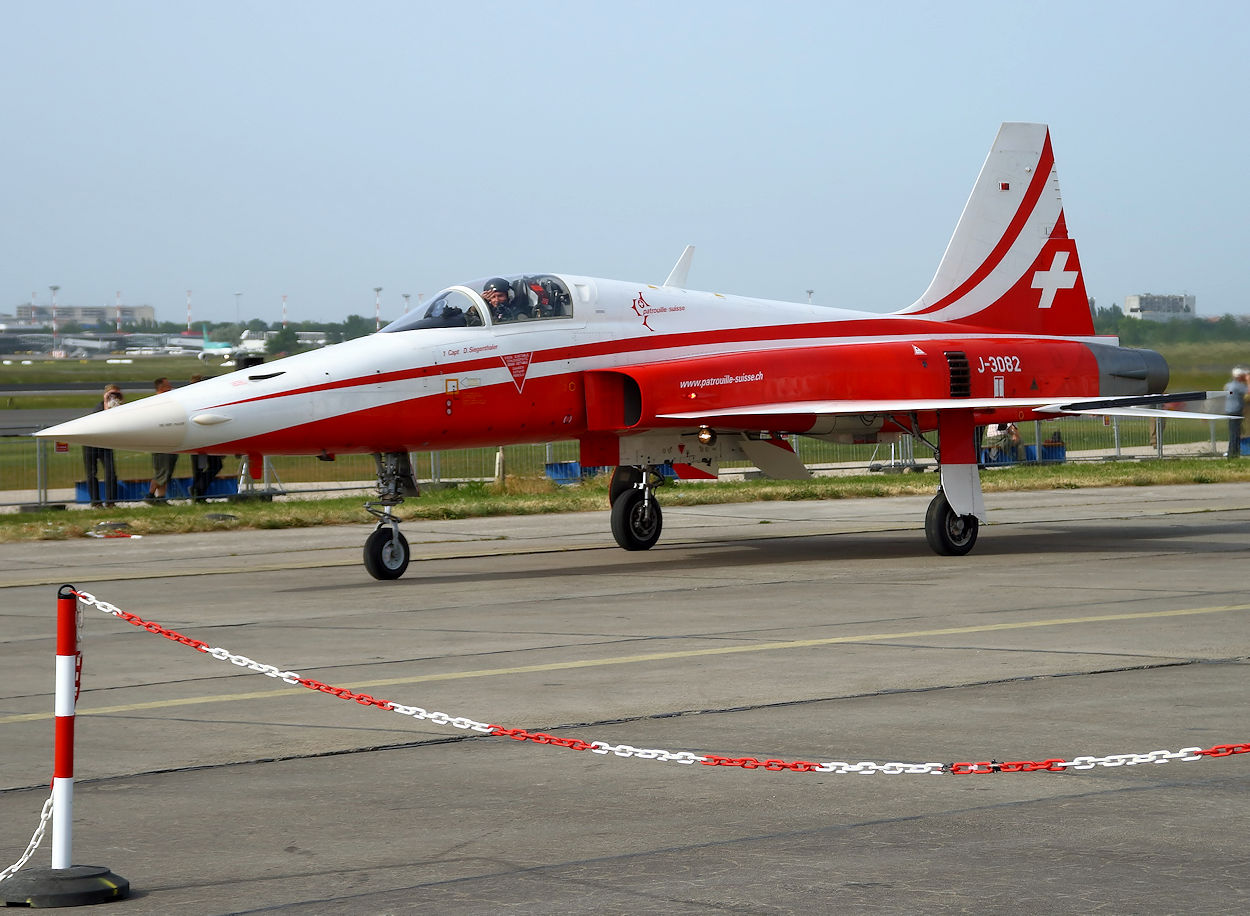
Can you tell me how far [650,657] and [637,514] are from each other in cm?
715

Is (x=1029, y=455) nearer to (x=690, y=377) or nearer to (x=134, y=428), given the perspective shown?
(x=690, y=377)

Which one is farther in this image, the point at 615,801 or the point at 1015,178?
the point at 1015,178

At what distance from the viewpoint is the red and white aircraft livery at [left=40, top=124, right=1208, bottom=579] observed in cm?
1343

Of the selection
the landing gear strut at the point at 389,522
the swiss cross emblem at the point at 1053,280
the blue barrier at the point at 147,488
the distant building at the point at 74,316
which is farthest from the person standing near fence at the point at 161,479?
the distant building at the point at 74,316

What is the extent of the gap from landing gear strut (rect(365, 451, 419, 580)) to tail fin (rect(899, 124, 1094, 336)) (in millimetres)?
7244

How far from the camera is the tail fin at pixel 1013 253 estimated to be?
60.1 ft

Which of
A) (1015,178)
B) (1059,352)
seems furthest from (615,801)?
(1015,178)

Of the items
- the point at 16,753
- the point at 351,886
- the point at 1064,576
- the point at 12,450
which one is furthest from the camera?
the point at 12,450

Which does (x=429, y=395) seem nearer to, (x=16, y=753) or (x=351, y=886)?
(x=16, y=753)

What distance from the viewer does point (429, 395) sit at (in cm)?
1397

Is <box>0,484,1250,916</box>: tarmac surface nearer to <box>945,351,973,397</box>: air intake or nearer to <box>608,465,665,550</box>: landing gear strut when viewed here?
<box>608,465,665,550</box>: landing gear strut

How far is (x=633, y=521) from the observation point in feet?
54.4

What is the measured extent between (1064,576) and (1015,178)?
690 cm

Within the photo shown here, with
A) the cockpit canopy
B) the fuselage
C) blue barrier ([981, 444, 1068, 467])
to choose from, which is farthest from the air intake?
blue barrier ([981, 444, 1068, 467])
